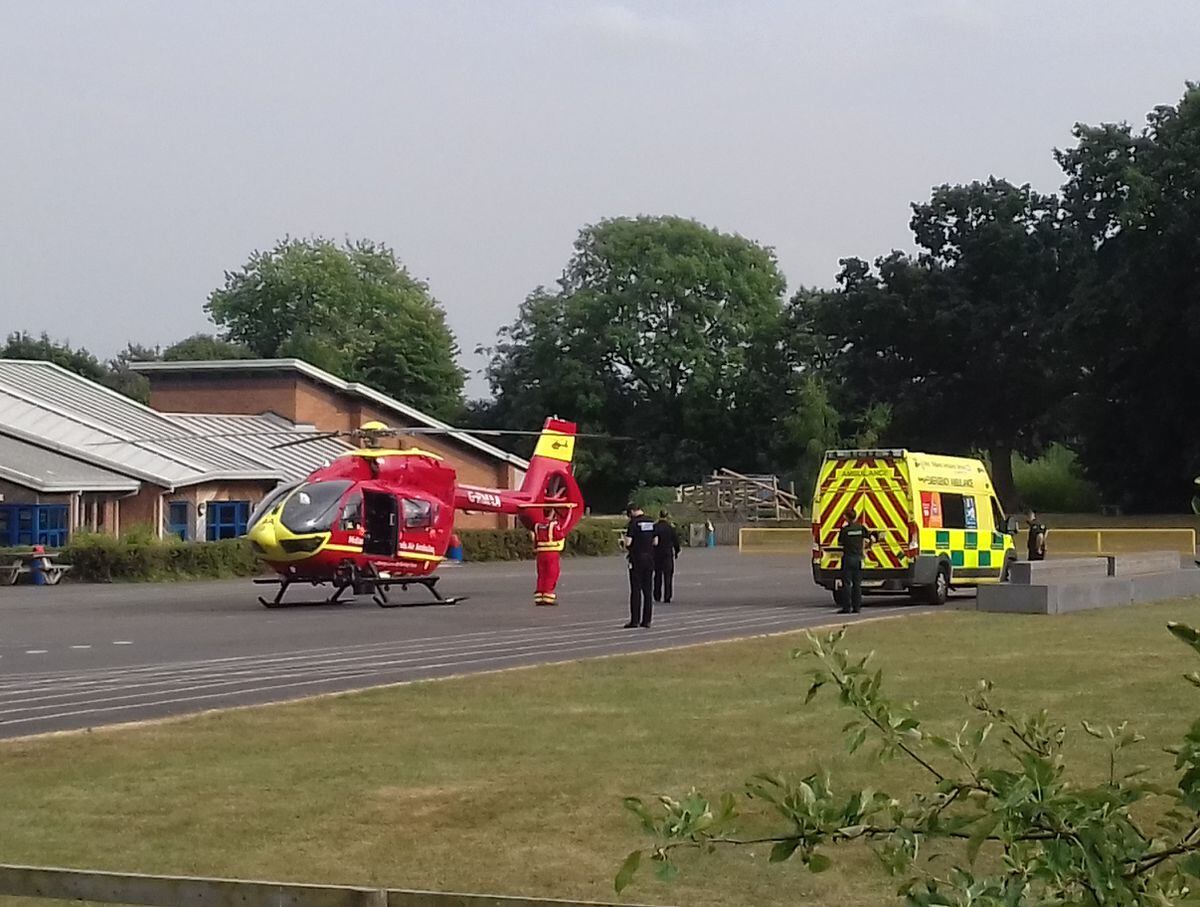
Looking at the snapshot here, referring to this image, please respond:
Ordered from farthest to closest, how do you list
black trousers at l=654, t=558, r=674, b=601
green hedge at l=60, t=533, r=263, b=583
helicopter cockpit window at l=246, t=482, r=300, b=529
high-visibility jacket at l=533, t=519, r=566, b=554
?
green hedge at l=60, t=533, r=263, b=583 < black trousers at l=654, t=558, r=674, b=601 < high-visibility jacket at l=533, t=519, r=566, b=554 < helicopter cockpit window at l=246, t=482, r=300, b=529

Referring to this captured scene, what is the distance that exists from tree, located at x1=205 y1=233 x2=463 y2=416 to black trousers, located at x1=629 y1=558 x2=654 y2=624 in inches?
2672

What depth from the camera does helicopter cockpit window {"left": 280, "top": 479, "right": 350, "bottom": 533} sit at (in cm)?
2964

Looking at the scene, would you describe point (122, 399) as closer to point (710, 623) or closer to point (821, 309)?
point (821, 309)

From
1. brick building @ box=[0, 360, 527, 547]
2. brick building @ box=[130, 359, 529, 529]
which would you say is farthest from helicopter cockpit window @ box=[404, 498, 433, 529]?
brick building @ box=[130, 359, 529, 529]

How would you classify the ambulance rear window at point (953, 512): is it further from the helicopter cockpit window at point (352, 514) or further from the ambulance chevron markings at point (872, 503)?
the helicopter cockpit window at point (352, 514)

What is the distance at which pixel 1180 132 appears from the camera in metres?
63.4

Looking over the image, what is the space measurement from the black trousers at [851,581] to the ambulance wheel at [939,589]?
97.0 inches

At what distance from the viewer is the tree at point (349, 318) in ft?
315

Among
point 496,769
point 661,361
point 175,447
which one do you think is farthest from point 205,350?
point 496,769

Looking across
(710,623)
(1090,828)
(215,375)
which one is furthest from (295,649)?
(215,375)

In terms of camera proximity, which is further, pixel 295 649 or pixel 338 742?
pixel 295 649

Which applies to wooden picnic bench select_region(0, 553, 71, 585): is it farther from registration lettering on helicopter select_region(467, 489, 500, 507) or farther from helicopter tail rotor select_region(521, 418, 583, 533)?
helicopter tail rotor select_region(521, 418, 583, 533)

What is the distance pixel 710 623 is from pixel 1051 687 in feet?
33.8

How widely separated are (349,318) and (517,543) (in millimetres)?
49185
